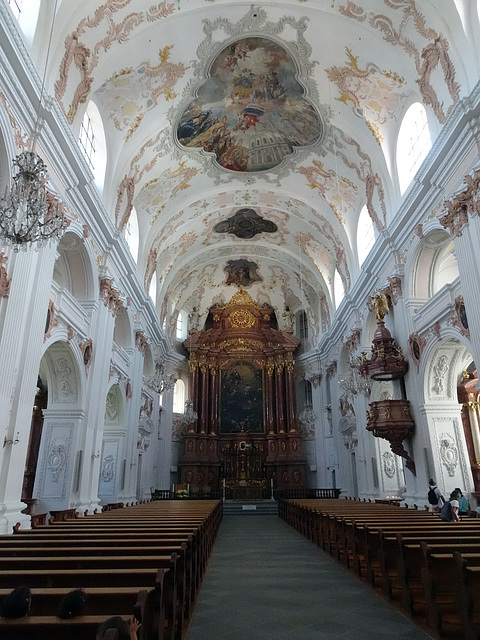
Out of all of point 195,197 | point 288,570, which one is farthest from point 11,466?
point 195,197

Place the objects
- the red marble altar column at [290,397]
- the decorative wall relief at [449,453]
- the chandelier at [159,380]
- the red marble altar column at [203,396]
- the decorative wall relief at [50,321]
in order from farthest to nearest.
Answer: the red marble altar column at [290,397], the red marble altar column at [203,396], the chandelier at [159,380], the decorative wall relief at [449,453], the decorative wall relief at [50,321]

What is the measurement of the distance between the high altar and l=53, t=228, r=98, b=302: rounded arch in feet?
46.3

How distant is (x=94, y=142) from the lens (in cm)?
1409

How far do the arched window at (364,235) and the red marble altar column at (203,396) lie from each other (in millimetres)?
12393

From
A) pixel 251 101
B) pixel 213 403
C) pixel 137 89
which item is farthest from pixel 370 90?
pixel 213 403

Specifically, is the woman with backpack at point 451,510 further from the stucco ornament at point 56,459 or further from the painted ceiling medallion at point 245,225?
the painted ceiling medallion at point 245,225

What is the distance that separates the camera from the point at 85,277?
13.5 m

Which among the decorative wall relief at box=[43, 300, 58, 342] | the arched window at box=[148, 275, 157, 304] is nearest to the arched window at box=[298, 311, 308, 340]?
the arched window at box=[148, 275, 157, 304]

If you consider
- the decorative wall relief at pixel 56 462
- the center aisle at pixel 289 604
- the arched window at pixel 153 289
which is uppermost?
the arched window at pixel 153 289

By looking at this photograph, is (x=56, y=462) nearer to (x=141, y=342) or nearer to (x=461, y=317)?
(x=141, y=342)

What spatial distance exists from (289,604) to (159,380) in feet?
55.7

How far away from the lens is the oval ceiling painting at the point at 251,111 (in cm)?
1401

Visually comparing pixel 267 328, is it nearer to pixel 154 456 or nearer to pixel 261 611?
pixel 154 456

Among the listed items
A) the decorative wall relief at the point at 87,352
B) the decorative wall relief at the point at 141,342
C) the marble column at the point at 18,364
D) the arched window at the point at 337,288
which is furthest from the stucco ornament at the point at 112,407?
the arched window at the point at 337,288
